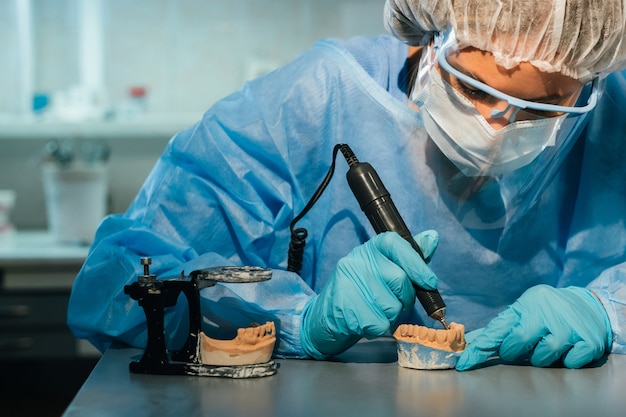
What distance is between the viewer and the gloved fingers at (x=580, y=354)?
4.05 feet

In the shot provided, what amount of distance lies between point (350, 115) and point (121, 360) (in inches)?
23.7

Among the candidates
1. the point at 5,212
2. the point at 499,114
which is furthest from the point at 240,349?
the point at 5,212

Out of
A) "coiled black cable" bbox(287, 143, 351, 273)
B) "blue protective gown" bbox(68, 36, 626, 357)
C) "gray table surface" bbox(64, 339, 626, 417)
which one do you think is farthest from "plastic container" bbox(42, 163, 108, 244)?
"gray table surface" bbox(64, 339, 626, 417)

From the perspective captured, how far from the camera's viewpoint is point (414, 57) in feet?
5.13

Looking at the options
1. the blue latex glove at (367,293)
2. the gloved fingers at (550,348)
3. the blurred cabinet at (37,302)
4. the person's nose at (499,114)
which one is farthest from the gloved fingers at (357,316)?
the blurred cabinet at (37,302)

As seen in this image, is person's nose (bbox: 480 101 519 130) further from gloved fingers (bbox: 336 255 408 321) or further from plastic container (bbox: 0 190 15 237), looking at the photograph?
plastic container (bbox: 0 190 15 237)

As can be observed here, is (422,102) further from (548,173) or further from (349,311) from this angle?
(349,311)

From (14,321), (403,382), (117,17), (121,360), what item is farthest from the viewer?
(117,17)

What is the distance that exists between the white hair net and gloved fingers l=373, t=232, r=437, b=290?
318 mm

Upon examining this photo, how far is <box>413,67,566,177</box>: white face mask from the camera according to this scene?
131 centimetres

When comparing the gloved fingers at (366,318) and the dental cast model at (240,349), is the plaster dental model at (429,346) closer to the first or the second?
the gloved fingers at (366,318)

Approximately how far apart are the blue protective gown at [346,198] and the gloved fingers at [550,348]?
182 millimetres

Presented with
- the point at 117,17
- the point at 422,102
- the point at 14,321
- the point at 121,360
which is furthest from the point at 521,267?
the point at 117,17

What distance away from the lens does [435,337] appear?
47.3 inches
